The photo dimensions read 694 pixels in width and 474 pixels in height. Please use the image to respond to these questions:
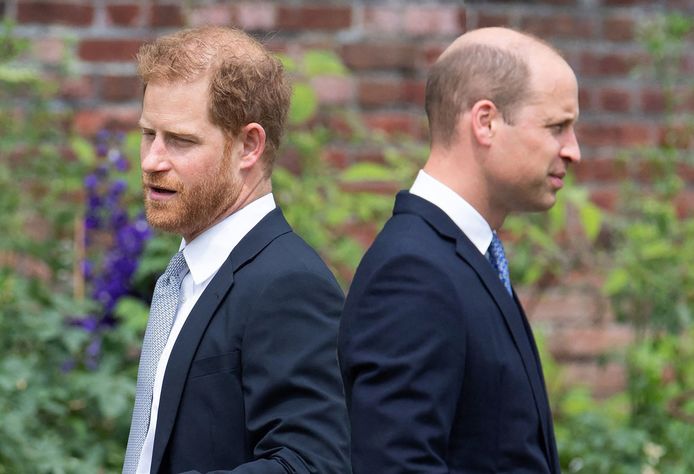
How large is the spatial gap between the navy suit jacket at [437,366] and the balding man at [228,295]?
107 millimetres

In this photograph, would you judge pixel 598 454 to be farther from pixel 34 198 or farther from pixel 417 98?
pixel 34 198

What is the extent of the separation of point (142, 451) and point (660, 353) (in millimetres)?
2646

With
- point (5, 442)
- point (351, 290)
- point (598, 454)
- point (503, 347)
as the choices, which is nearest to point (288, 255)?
point (351, 290)

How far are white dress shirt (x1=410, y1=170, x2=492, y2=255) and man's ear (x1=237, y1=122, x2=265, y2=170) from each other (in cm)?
43

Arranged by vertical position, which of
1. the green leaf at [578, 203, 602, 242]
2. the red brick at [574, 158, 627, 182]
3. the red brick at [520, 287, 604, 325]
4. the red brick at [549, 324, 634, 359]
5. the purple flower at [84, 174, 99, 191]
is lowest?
the red brick at [549, 324, 634, 359]

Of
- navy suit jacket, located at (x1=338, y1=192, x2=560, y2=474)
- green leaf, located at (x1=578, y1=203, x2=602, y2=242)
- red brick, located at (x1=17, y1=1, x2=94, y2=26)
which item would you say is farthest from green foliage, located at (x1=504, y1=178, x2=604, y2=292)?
navy suit jacket, located at (x1=338, y1=192, x2=560, y2=474)

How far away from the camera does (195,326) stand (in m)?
2.70

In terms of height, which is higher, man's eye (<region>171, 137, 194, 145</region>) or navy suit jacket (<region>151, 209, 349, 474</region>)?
man's eye (<region>171, 137, 194, 145</region>)

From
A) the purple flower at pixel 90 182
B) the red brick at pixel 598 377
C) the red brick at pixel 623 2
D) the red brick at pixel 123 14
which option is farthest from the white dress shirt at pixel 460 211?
the red brick at pixel 623 2

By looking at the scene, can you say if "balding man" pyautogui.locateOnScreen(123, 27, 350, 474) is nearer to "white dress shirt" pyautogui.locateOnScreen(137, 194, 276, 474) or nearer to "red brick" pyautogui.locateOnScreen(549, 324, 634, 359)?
"white dress shirt" pyautogui.locateOnScreen(137, 194, 276, 474)

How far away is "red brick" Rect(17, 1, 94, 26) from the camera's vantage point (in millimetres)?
Answer: 5066

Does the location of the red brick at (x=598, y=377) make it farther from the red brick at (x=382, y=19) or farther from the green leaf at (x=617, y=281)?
the red brick at (x=382, y=19)

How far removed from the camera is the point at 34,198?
491cm

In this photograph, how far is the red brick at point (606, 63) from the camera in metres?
5.50
